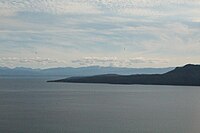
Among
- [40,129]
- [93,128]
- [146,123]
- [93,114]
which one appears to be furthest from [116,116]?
[40,129]

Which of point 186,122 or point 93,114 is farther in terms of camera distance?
point 93,114

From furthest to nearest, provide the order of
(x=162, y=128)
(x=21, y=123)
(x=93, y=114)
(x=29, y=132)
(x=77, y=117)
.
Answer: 1. (x=93, y=114)
2. (x=77, y=117)
3. (x=21, y=123)
4. (x=162, y=128)
5. (x=29, y=132)

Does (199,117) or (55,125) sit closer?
(55,125)

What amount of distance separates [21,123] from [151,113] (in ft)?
81.8

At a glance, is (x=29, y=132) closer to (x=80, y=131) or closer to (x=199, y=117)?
(x=80, y=131)

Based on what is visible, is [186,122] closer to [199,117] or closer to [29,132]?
[199,117]

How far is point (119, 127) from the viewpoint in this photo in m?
53.4

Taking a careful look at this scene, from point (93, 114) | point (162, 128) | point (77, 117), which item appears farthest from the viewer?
point (93, 114)

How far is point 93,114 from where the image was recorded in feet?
225

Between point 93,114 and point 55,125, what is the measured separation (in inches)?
583

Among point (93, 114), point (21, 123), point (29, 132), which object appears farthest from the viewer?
point (93, 114)

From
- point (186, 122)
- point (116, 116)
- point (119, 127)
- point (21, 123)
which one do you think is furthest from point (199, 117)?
point (21, 123)

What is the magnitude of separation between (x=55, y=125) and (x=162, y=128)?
14.8 m

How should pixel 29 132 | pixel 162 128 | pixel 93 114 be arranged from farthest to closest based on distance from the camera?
pixel 93 114, pixel 162 128, pixel 29 132
